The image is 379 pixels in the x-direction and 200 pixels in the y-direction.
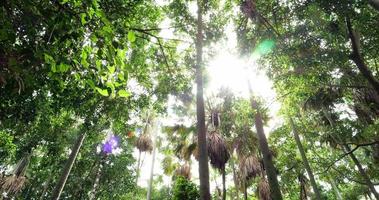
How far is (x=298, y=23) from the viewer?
1146cm

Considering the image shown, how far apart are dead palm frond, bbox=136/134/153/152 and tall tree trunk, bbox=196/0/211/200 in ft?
43.1

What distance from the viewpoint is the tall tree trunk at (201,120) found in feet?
34.0

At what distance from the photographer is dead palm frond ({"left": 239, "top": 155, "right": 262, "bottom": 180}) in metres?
16.0

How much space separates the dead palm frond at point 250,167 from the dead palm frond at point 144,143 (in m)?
10.4

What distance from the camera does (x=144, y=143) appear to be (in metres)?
24.9


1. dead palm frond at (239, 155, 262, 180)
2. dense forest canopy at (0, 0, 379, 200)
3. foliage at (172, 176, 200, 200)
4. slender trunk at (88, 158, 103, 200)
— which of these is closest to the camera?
A: dense forest canopy at (0, 0, 379, 200)

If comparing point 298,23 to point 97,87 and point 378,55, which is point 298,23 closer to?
point 378,55

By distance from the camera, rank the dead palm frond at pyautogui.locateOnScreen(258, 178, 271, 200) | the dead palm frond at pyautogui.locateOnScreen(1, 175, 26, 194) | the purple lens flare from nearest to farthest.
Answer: the dead palm frond at pyautogui.locateOnScreen(1, 175, 26, 194) → the dead palm frond at pyautogui.locateOnScreen(258, 178, 271, 200) → the purple lens flare

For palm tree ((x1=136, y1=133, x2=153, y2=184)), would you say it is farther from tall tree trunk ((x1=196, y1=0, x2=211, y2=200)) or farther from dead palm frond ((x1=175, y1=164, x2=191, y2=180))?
tall tree trunk ((x1=196, y1=0, x2=211, y2=200))

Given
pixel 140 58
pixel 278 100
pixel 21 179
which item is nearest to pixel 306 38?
pixel 278 100

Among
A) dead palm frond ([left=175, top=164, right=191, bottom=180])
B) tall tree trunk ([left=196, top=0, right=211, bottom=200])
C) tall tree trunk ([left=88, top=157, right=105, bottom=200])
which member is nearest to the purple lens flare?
tall tree trunk ([left=88, top=157, right=105, bottom=200])

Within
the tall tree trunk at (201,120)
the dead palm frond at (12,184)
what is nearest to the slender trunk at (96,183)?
the dead palm frond at (12,184)

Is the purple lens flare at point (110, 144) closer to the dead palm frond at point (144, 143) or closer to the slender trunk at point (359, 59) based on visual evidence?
the dead palm frond at point (144, 143)

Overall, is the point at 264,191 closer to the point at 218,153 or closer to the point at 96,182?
the point at 218,153
